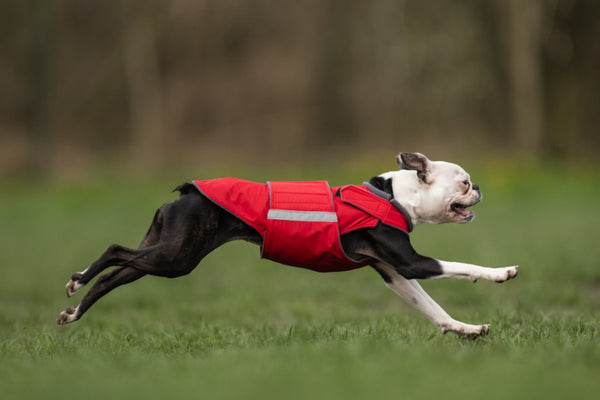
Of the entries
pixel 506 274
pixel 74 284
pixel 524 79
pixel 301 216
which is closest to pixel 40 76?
pixel 524 79

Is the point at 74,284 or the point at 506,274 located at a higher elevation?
the point at 74,284

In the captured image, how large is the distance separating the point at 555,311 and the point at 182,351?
376 cm

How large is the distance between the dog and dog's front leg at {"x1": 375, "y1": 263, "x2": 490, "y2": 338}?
0.02m

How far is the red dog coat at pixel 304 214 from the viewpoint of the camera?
5.42 m

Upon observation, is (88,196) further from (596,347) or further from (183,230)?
(596,347)

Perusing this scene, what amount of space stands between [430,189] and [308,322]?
2157 mm

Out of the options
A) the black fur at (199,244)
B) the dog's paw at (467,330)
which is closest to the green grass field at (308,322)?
the dog's paw at (467,330)

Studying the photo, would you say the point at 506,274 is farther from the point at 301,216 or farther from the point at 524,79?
the point at 524,79

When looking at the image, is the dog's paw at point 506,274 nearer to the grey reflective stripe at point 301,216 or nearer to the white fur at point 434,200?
the white fur at point 434,200

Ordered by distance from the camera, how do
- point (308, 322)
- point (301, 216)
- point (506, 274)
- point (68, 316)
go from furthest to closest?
1. point (308, 322)
2. point (68, 316)
3. point (301, 216)
4. point (506, 274)

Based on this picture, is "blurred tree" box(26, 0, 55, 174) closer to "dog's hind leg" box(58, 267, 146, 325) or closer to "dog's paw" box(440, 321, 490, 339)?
"dog's hind leg" box(58, 267, 146, 325)

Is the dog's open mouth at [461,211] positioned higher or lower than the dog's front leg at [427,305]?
higher

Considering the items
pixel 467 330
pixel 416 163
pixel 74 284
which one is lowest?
pixel 467 330

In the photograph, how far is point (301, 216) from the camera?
5438 millimetres
